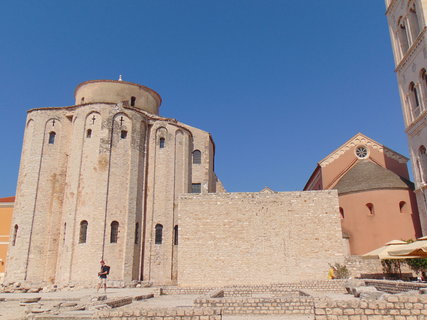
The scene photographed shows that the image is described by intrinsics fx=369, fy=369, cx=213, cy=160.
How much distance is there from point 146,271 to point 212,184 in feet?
29.9

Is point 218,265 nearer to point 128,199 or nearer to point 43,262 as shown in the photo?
point 128,199

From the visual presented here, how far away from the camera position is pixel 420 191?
21.4m

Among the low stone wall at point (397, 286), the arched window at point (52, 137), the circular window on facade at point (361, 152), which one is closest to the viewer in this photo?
the low stone wall at point (397, 286)

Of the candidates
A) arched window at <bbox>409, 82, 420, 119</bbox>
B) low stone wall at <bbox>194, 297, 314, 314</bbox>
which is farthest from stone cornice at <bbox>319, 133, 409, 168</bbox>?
low stone wall at <bbox>194, 297, 314, 314</bbox>

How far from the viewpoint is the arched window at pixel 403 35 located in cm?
2416

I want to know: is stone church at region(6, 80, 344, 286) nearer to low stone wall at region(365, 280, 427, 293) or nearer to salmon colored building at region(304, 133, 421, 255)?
salmon colored building at region(304, 133, 421, 255)

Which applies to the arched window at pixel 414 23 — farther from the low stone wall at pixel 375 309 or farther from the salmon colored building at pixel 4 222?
the salmon colored building at pixel 4 222

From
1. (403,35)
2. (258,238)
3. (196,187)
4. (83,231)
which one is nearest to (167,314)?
(258,238)

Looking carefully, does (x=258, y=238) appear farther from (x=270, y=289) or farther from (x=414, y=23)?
(x=414, y=23)

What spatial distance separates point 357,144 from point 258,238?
473 inches

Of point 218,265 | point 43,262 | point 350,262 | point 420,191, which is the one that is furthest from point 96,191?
point 420,191

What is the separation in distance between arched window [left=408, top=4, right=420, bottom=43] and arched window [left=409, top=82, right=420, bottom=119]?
9.53ft

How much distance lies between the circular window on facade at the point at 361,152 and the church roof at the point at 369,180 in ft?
6.14

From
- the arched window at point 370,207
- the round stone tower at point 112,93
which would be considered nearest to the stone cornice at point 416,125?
the arched window at point 370,207
